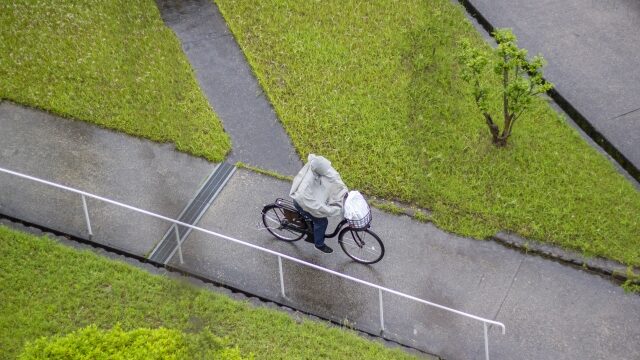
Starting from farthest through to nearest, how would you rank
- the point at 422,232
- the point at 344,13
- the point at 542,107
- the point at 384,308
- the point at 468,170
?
the point at 344,13 → the point at 542,107 → the point at 468,170 → the point at 422,232 → the point at 384,308

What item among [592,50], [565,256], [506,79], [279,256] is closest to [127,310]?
[279,256]

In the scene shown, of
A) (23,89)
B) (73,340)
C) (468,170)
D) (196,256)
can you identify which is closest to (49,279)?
(73,340)

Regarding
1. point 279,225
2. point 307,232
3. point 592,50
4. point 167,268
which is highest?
point 592,50

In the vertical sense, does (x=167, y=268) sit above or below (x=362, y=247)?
below

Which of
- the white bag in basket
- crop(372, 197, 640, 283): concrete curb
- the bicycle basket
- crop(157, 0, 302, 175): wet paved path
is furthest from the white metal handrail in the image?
crop(157, 0, 302, 175): wet paved path

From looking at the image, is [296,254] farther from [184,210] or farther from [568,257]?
[568,257]

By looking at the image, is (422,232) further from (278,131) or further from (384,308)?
(278,131)

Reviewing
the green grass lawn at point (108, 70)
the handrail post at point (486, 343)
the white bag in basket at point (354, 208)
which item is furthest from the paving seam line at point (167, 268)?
the green grass lawn at point (108, 70)
